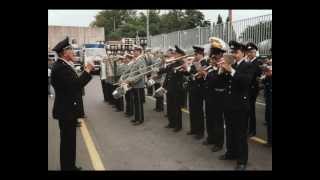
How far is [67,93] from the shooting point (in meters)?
6.22

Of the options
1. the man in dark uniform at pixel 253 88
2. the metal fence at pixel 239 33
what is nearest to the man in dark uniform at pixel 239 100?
the man in dark uniform at pixel 253 88

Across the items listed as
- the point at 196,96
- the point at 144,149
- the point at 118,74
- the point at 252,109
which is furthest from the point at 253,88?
the point at 118,74

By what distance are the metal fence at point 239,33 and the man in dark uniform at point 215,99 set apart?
15.7 feet

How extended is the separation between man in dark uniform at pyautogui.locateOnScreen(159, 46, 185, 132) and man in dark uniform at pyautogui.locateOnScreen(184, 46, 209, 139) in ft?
1.37

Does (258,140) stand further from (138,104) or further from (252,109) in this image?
(138,104)

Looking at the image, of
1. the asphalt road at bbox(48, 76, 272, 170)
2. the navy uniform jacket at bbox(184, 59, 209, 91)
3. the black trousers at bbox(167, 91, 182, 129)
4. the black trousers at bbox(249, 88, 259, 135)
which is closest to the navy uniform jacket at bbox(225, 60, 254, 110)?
the asphalt road at bbox(48, 76, 272, 170)

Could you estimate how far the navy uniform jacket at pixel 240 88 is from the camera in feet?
21.1

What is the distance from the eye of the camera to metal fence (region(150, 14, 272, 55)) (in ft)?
43.2

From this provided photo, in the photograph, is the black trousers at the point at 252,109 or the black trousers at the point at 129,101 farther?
the black trousers at the point at 129,101

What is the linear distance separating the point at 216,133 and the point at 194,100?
1242 mm

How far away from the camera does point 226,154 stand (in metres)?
7.24

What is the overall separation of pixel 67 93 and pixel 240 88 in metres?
2.30

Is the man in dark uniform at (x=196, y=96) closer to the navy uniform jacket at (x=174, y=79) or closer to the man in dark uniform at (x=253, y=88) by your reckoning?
the navy uniform jacket at (x=174, y=79)
